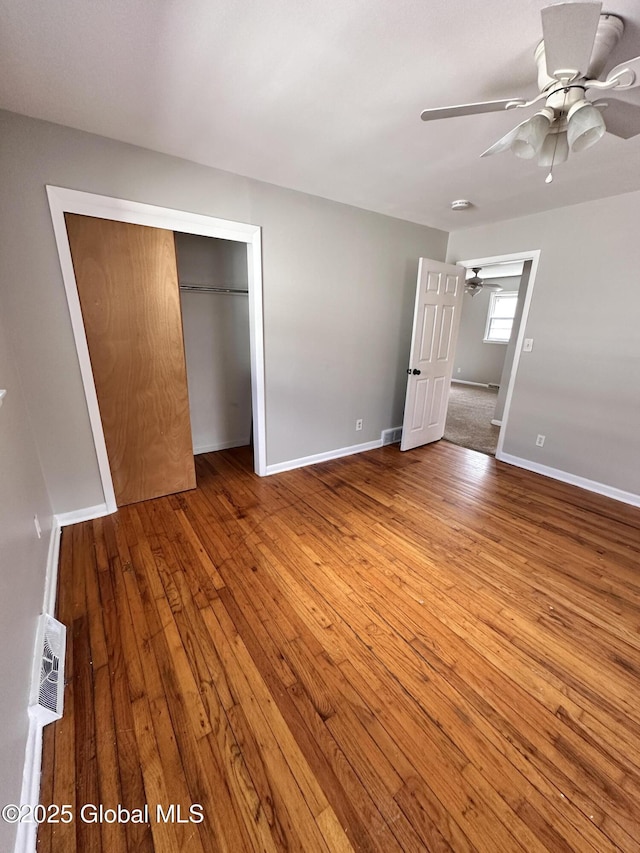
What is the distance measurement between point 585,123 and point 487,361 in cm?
763

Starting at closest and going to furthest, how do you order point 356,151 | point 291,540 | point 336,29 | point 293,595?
point 336,29, point 293,595, point 356,151, point 291,540

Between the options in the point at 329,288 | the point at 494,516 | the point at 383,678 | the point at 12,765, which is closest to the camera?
the point at 12,765

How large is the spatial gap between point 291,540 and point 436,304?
2.97m

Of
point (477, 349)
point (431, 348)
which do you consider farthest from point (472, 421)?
point (477, 349)

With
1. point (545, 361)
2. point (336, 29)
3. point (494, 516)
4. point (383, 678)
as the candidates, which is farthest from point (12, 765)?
point (545, 361)

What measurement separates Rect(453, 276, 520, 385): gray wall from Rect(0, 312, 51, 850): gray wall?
27.5 ft

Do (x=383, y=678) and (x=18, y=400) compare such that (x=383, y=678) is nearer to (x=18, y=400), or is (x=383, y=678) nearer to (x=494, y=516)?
(x=494, y=516)

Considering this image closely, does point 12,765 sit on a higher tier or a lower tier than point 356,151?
lower

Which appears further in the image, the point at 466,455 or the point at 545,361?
the point at 466,455

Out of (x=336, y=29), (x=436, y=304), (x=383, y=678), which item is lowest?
(x=383, y=678)

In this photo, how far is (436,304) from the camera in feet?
12.0

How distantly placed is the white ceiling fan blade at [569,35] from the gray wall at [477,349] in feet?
24.2

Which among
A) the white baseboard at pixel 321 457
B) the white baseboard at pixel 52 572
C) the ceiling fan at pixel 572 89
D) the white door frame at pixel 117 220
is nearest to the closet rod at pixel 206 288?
the white door frame at pixel 117 220

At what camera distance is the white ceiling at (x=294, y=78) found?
115 cm
